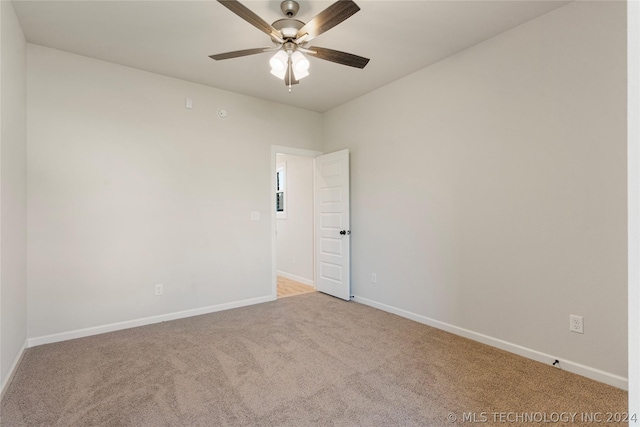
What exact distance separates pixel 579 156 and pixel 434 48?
5.24 feet

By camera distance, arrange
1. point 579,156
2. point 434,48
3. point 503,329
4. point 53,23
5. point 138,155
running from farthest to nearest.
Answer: point 138,155, point 434,48, point 503,329, point 53,23, point 579,156

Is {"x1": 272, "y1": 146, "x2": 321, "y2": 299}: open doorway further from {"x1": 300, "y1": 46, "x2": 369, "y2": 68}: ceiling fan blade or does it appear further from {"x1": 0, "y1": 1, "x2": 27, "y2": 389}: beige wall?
{"x1": 0, "y1": 1, "x2": 27, "y2": 389}: beige wall

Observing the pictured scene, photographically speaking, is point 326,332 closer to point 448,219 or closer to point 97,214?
point 448,219

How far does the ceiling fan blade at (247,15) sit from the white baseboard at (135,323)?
313cm

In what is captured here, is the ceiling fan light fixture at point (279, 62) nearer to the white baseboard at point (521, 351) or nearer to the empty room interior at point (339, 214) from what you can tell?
the empty room interior at point (339, 214)

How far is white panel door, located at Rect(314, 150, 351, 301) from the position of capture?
438 centimetres

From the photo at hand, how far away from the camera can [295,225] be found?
582 cm

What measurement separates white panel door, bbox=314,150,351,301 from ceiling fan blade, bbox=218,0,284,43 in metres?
2.30

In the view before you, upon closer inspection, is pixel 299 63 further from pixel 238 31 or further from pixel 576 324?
pixel 576 324

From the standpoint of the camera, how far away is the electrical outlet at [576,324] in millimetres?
2299

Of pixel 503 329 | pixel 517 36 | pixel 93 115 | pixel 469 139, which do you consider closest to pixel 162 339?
pixel 93 115

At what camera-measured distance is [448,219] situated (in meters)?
3.18

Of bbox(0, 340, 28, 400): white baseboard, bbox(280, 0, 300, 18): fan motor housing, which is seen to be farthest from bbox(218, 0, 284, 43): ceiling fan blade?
bbox(0, 340, 28, 400): white baseboard

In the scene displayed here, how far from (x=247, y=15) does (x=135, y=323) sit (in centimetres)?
323
